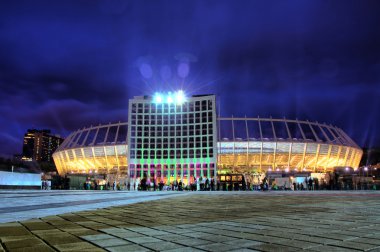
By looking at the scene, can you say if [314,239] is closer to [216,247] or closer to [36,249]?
[216,247]

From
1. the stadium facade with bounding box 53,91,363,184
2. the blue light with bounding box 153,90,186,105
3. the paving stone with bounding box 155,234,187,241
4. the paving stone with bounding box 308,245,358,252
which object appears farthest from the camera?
the blue light with bounding box 153,90,186,105

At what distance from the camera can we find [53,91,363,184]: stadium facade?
76.0 meters

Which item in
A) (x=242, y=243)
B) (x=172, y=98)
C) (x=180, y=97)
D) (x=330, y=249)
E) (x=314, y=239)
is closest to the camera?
(x=330, y=249)

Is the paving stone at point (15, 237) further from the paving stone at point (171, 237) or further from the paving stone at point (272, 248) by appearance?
the paving stone at point (272, 248)

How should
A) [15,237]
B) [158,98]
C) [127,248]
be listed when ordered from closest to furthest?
[127,248] < [15,237] < [158,98]

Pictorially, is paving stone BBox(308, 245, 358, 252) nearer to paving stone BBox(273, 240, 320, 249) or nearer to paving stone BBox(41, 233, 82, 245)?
paving stone BBox(273, 240, 320, 249)

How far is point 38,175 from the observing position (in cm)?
2948

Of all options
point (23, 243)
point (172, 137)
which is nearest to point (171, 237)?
point (23, 243)

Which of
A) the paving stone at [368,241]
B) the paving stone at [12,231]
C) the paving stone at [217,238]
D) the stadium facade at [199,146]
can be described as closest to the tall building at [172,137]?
the stadium facade at [199,146]

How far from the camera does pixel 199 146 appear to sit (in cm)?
7588

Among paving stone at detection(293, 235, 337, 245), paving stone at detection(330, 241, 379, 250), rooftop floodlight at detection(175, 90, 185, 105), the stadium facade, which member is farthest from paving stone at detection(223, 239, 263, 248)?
rooftop floodlight at detection(175, 90, 185, 105)

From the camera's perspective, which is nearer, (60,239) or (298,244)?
(298,244)

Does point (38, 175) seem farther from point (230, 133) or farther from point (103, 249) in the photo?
point (230, 133)

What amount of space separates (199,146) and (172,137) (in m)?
7.40
